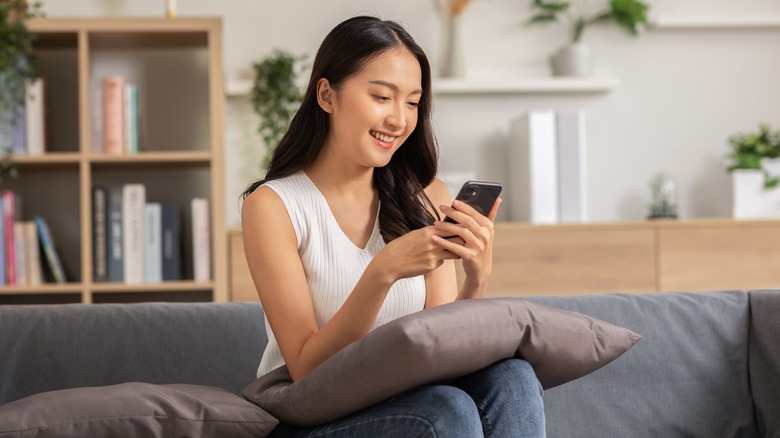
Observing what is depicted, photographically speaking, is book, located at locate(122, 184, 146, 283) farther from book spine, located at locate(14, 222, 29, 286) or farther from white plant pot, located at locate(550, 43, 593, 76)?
white plant pot, located at locate(550, 43, 593, 76)

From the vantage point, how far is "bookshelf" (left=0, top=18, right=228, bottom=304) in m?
3.34

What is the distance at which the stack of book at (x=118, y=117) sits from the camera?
11.1 feet

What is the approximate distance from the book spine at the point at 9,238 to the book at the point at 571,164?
6.41ft

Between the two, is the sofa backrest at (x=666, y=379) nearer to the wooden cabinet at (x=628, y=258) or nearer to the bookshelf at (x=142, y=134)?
the wooden cabinet at (x=628, y=258)

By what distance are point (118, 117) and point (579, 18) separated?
182 centimetres

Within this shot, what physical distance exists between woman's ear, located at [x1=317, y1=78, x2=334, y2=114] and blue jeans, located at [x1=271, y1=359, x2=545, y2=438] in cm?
62

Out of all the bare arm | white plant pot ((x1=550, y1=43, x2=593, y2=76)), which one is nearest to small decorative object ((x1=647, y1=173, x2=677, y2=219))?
white plant pot ((x1=550, y1=43, x2=593, y2=76))

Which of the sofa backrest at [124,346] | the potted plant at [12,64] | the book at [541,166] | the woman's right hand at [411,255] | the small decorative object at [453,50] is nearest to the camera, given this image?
the woman's right hand at [411,255]

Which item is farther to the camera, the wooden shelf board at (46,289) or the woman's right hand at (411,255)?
the wooden shelf board at (46,289)

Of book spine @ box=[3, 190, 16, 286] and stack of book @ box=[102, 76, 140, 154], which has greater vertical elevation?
stack of book @ box=[102, 76, 140, 154]

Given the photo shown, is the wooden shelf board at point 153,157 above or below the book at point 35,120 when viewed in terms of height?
below

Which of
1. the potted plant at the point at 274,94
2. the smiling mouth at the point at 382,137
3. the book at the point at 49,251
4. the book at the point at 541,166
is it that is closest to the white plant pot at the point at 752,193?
the book at the point at 541,166

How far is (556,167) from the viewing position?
3.48 meters

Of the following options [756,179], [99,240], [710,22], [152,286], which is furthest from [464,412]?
[710,22]
